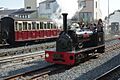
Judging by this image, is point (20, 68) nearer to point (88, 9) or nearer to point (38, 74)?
point (38, 74)

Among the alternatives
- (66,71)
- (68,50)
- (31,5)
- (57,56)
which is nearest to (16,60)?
(57,56)

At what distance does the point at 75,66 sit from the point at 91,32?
116 inches

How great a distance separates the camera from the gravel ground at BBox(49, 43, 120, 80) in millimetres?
11117

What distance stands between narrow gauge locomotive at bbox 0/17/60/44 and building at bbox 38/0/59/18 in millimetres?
26682

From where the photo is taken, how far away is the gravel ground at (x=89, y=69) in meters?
11.1

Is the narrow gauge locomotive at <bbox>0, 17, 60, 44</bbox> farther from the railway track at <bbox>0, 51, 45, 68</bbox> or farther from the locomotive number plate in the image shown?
the locomotive number plate

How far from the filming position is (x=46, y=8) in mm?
56750

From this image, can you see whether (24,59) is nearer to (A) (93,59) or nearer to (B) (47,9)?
(A) (93,59)

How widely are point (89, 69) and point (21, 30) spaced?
12.2m

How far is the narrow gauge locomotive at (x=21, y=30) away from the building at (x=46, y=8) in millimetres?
26682

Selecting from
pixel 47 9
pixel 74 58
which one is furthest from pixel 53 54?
pixel 47 9

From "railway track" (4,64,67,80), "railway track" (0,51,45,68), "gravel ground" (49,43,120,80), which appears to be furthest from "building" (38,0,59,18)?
"railway track" (4,64,67,80)

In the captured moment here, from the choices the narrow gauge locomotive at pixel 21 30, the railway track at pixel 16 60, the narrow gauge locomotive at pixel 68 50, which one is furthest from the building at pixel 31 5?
the narrow gauge locomotive at pixel 68 50

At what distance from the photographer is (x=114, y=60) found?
50.3ft
